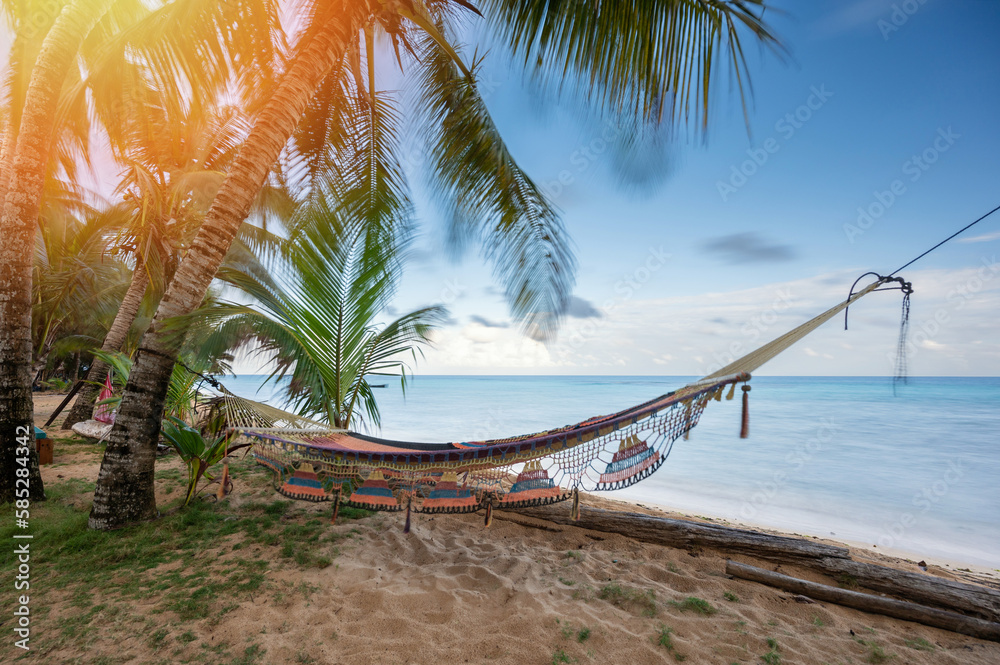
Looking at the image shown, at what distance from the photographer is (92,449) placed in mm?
3479

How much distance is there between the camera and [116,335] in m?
3.87

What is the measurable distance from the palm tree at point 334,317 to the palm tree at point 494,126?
505 mm

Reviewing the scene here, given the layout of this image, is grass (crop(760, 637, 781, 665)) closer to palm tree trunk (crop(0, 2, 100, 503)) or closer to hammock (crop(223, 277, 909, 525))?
hammock (crop(223, 277, 909, 525))

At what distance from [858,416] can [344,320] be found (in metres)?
13.6

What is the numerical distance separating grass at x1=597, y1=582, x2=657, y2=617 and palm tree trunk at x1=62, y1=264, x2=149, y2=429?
4.62 m

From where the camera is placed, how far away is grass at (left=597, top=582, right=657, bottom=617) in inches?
61.5

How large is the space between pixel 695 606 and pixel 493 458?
0.97 metres

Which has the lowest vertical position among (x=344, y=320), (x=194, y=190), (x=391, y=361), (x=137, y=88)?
(x=391, y=361)

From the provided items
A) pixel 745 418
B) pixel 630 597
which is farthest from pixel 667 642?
pixel 745 418

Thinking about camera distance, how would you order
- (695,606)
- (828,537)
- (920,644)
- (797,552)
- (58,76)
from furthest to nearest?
(828,537) → (58,76) → (797,552) → (695,606) → (920,644)

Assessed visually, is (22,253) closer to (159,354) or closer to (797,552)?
(159,354)

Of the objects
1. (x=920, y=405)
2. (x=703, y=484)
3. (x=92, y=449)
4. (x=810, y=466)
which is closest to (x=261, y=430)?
(x=92, y=449)

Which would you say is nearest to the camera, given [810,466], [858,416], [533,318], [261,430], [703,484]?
[261,430]

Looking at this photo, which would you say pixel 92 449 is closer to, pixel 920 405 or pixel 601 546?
pixel 601 546
